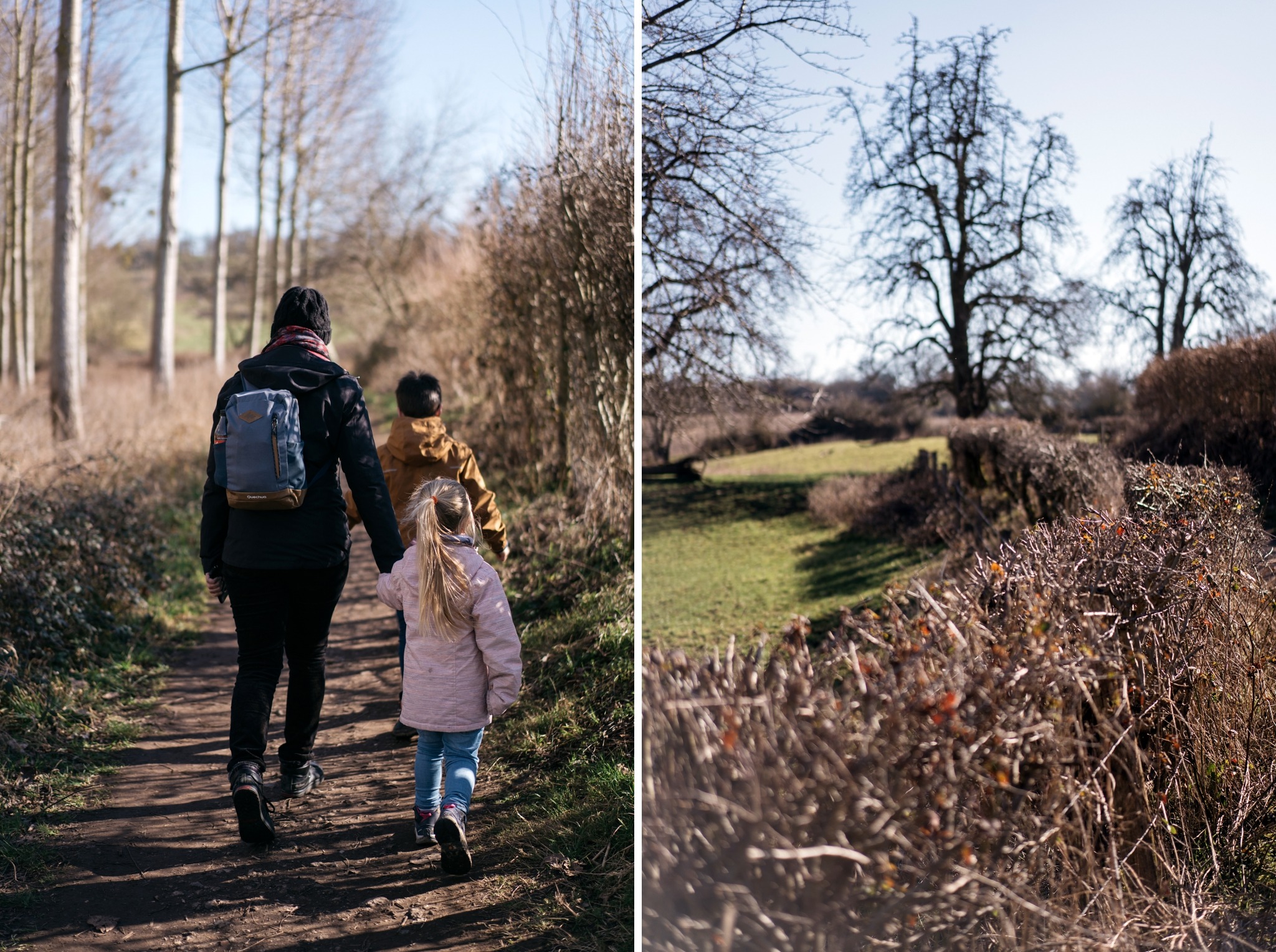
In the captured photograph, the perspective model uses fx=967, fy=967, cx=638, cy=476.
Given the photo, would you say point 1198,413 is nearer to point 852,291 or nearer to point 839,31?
point 852,291

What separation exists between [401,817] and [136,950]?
1.07 m

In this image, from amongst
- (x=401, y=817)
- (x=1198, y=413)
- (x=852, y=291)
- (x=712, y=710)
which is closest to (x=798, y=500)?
(x=852, y=291)

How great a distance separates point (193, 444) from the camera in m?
10.2

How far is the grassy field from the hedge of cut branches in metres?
3.00

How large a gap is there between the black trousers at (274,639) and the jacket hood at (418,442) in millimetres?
882

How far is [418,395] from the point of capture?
173 inches

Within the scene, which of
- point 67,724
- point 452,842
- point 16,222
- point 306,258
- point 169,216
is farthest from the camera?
point 306,258

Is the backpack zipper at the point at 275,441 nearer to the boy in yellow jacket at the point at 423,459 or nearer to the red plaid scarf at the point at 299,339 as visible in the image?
the red plaid scarf at the point at 299,339

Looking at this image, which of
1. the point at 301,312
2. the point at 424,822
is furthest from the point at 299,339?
the point at 424,822

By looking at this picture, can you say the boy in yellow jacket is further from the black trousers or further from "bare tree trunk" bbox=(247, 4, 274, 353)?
"bare tree trunk" bbox=(247, 4, 274, 353)

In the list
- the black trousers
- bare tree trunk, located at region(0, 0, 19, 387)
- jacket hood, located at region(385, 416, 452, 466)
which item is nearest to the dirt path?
the black trousers

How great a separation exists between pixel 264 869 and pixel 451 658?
3.01ft

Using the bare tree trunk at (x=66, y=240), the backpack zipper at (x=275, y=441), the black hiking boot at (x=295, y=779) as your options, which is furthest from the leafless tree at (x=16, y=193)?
the black hiking boot at (x=295, y=779)

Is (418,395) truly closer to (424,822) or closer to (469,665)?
(469,665)
